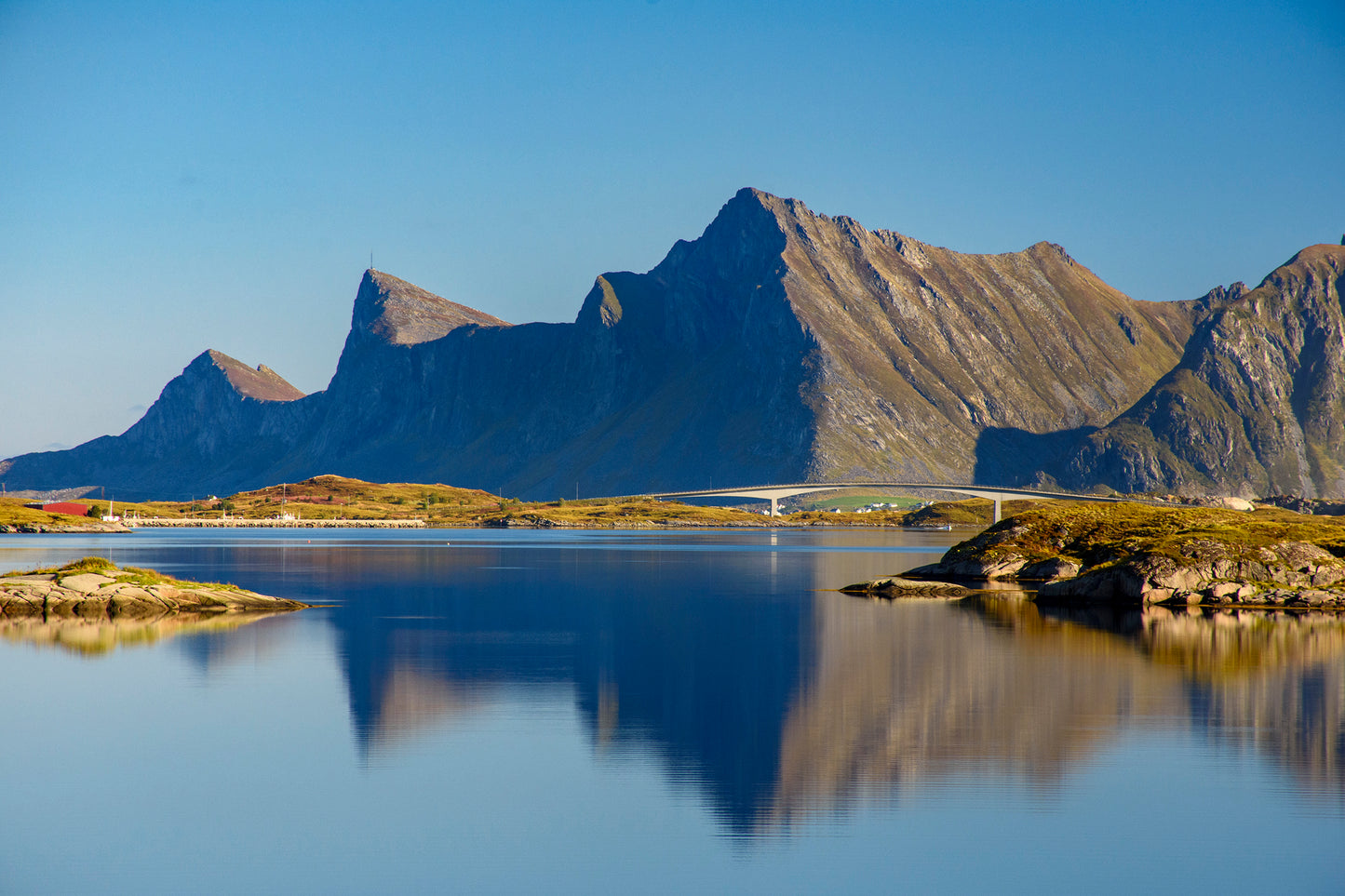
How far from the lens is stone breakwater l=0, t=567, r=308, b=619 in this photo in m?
51.7

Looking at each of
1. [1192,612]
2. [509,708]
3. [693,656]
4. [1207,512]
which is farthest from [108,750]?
[1207,512]

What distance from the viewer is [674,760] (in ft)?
79.2

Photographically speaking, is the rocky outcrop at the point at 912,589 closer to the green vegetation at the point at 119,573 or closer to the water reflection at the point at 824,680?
the water reflection at the point at 824,680

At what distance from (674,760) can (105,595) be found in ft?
123

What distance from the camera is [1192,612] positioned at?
55.5 metres

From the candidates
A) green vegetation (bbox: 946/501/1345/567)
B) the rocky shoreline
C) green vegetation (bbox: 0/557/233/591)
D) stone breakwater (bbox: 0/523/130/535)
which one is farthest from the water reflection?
stone breakwater (bbox: 0/523/130/535)

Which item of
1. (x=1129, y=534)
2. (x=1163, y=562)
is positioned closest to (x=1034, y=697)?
(x=1163, y=562)

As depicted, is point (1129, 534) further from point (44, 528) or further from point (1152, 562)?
Result: point (44, 528)

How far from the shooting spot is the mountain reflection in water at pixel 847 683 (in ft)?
77.8

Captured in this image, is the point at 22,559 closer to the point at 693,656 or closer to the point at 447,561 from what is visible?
the point at 447,561

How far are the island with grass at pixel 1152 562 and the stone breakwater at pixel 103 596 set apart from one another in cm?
3525

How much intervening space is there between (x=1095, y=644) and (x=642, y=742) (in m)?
23.0

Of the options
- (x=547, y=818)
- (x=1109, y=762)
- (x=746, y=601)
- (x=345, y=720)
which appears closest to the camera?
(x=547, y=818)

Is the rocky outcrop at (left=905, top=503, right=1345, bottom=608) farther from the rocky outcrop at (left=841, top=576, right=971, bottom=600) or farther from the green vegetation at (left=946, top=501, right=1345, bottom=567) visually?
the rocky outcrop at (left=841, top=576, right=971, bottom=600)
